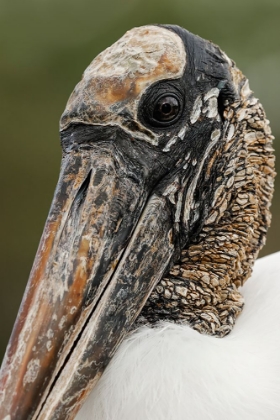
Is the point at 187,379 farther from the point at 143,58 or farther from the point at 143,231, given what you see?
the point at 143,58

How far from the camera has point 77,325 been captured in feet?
5.86

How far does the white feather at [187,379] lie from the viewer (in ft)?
6.40

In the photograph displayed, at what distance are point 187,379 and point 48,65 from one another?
202 inches

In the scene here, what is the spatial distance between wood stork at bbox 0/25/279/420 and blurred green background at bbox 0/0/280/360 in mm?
4327

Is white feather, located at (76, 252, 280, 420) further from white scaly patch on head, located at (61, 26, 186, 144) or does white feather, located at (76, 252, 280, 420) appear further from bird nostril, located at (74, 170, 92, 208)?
white scaly patch on head, located at (61, 26, 186, 144)

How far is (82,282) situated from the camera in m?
1.78

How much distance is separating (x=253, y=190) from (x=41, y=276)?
0.82 metres

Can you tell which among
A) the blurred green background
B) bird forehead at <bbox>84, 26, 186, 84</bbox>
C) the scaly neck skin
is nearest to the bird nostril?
bird forehead at <bbox>84, 26, 186, 84</bbox>

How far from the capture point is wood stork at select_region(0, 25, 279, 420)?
1.78m

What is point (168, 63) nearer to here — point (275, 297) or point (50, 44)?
point (275, 297)

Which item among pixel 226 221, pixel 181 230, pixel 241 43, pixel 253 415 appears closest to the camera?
pixel 253 415

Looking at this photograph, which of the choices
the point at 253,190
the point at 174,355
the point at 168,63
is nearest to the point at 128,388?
the point at 174,355

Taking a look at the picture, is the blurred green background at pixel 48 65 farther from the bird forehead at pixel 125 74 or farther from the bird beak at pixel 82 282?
the bird beak at pixel 82 282

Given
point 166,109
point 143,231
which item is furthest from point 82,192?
point 166,109
